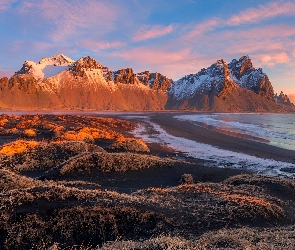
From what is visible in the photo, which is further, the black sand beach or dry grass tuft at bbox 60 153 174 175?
dry grass tuft at bbox 60 153 174 175

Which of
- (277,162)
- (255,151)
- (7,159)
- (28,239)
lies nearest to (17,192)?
(28,239)

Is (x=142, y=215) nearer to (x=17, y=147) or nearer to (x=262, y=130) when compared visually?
(x=17, y=147)

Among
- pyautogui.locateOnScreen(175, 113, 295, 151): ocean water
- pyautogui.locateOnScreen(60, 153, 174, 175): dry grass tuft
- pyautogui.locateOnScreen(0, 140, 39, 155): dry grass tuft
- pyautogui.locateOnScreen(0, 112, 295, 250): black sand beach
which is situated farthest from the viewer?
pyautogui.locateOnScreen(175, 113, 295, 151): ocean water

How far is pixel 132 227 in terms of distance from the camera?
709cm

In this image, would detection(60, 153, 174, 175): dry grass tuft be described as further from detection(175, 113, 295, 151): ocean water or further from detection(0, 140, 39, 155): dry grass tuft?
detection(175, 113, 295, 151): ocean water

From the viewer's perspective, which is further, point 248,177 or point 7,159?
point 7,159

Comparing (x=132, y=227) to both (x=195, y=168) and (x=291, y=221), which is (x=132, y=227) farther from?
(x=195, y=168)

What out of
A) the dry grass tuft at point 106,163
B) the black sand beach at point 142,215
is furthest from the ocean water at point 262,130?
the black sand beach at point 142,215

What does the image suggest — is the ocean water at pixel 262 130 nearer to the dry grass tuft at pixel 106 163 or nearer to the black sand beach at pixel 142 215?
the dry grass tuft at pixel 106 163

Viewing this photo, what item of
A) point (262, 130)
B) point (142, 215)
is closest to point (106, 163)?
point (142, 215)

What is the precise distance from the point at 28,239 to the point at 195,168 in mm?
13066

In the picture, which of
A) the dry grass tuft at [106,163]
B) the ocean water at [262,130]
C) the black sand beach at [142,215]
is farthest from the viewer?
the ocean water at [262,130]

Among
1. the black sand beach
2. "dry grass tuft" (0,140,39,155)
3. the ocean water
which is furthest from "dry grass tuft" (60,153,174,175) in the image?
the ocean water

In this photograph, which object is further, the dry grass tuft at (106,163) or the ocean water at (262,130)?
the ocean water at (262,130)
